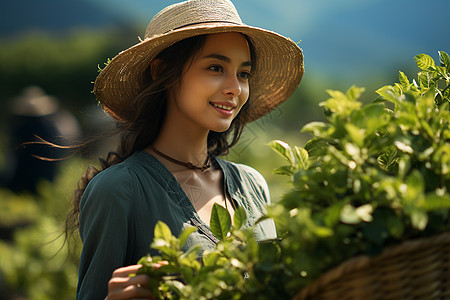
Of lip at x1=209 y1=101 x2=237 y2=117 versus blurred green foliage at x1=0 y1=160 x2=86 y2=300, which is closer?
lip at x1=209 y1=101 x2=237 y2=117

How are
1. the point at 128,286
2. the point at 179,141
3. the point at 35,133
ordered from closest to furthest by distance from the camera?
1. the point at 128,286
2. the point at 179,141
3. the point at 35,133

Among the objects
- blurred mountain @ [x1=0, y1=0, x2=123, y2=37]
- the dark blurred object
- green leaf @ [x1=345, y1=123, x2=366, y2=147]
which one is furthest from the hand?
blurred mountain @ [x1=0, y1=0, x2=123, y2=37]

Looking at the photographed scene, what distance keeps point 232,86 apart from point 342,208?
948 millimetres

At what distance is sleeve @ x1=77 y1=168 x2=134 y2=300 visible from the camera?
4.41 feet

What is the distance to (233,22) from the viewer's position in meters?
1.63

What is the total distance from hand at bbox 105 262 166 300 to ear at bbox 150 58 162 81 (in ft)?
2.81

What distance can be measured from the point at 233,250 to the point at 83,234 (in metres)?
0.85

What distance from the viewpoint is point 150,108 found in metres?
1.77

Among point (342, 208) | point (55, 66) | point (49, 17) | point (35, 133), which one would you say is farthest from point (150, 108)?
point (49, 17)

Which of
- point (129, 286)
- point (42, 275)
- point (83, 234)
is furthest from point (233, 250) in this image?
point (42, 275)

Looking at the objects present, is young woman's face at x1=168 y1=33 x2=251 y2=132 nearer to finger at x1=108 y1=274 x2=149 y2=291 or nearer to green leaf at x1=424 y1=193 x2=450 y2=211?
finger at x1=108 y1=274 x2=149 y2=291

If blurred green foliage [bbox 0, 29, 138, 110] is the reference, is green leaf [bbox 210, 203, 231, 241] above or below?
above

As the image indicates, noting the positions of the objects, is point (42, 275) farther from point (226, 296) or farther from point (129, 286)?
point (226, 296)

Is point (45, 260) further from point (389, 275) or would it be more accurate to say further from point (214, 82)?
point (389, 275)
